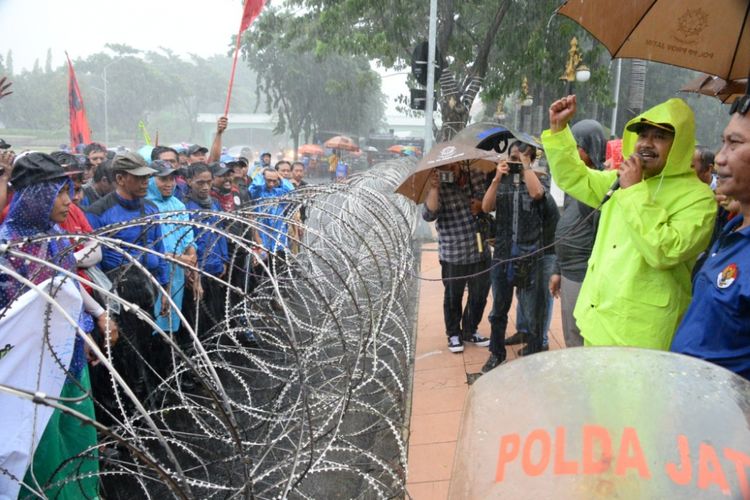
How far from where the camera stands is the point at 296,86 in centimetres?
3469

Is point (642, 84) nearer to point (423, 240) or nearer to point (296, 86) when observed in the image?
point (423, 240)

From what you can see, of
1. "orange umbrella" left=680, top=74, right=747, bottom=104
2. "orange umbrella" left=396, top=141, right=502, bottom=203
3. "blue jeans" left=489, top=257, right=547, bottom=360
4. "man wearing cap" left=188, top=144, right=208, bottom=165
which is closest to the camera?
"orange umbrella" left=680, top=74, right=747, bottom=104

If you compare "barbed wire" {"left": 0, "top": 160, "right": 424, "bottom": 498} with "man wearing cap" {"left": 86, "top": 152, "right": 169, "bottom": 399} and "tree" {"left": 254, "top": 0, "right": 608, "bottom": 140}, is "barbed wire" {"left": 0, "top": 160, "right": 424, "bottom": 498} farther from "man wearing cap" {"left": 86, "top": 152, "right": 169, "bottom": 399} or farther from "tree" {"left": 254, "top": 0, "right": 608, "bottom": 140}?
"tree" {"left": 254, "top": 0, "right": 608, "bottom": 140}

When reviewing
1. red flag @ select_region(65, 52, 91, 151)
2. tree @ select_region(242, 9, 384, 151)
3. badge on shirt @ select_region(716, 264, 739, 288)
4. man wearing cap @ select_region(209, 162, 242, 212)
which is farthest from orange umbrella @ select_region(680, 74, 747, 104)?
tree @ select_region(242, 9, 384, 151)

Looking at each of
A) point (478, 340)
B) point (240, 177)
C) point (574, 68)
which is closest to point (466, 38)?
point (574, 68)

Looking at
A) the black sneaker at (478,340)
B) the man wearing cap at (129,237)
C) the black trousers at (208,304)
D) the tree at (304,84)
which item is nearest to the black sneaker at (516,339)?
the black sneaker at (478,340)

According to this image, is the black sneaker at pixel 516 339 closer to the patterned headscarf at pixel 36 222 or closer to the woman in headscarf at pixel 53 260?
the woman in headscarf at pixel 53 260

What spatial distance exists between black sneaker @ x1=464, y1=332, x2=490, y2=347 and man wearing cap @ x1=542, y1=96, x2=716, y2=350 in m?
2.83

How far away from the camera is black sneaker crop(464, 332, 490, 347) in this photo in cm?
523

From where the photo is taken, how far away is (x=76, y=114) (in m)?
8.78

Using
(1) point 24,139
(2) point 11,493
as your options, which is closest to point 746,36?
(2) point 11,493

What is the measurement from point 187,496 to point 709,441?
3.67ft

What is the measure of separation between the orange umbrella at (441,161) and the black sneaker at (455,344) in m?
1.24

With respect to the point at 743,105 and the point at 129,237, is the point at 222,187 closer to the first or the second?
the point at 129,237
